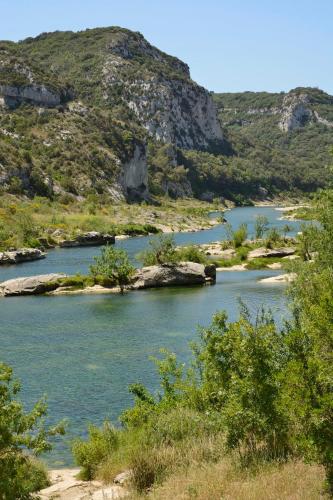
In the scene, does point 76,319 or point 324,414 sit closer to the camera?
point 324,414

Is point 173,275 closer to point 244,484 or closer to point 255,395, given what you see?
point 255,395

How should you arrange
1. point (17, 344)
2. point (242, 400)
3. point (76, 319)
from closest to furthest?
point (242, 400) → point (17, 344) → point (76, 319)

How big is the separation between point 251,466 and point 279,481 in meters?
1.66

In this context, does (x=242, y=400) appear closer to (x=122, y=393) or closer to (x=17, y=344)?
(x=122, y=393)

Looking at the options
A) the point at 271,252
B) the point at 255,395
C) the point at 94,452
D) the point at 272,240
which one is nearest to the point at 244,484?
the point at 255,395

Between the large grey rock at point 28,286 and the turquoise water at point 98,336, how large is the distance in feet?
7.25

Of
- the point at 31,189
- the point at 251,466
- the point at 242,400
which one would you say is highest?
the point at 31,189

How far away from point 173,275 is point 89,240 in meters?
54.8

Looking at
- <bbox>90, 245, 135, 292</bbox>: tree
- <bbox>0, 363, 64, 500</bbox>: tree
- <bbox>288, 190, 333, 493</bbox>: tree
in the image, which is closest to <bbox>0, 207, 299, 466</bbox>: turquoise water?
<bbox>90, 245, 135, 292</bbox>: tree

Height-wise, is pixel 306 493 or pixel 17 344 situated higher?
pixel 306 493

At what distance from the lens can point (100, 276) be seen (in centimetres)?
8225

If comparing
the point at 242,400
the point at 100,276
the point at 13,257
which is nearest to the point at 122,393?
the point at 242,400

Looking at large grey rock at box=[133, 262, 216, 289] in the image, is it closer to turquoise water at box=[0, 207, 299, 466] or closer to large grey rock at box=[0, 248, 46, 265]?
turquoise water at box=[0, 207, 299, 466]

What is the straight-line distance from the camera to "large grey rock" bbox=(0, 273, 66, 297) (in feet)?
257
